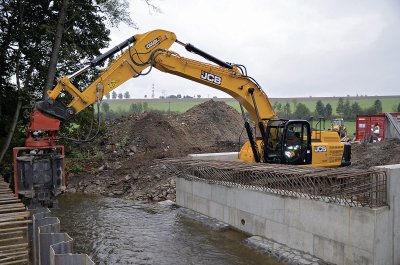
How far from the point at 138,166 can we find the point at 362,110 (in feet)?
109

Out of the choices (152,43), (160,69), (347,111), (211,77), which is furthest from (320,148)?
(347,111)

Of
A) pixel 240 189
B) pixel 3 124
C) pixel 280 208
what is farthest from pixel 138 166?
pixel 280 208

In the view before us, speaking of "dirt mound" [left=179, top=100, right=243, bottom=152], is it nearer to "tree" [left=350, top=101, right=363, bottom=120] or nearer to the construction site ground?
the construction site ground

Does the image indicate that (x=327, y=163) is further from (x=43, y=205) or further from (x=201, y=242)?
(x=43, y=205)

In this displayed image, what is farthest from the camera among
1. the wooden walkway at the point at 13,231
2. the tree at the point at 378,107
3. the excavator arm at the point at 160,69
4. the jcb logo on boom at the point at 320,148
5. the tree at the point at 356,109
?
the tree at the point at 356,109

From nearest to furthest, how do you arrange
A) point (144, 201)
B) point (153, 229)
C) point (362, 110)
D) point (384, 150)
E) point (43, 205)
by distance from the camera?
1. point (43, 205)
2. point (153, 229)
3. point (144, 201)
4. point (384, 150)
5. point (362, 110)

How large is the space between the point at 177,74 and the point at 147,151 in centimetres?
1017

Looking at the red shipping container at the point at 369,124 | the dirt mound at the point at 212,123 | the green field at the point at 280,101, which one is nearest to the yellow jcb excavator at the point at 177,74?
the dirt mound at the point at 212,123

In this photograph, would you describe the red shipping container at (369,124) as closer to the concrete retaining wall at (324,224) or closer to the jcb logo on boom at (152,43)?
the concrete retaining wall at (324,224)

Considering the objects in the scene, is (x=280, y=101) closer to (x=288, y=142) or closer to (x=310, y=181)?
(x=288, y=142)

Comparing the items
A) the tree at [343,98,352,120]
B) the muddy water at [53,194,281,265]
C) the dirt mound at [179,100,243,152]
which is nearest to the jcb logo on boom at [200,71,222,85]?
the muddy water at [53,194,281,265]

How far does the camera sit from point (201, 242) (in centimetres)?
991

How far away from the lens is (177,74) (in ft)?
37.0

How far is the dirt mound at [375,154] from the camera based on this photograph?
15.5m
